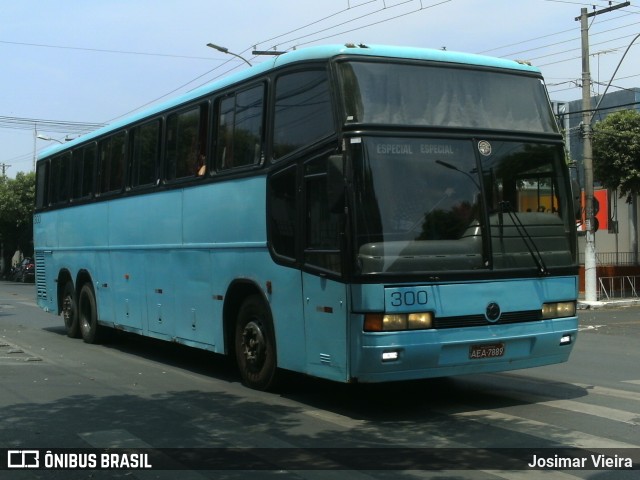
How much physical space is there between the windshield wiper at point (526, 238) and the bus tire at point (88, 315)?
30.1 feet

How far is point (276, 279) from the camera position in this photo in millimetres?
8961

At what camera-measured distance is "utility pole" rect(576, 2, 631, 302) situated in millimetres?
24516

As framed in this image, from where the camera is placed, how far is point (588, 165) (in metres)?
24.6

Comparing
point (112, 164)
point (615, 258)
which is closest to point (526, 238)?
point (112, 164)

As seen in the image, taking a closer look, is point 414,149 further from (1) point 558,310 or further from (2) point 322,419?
(2) point 322,419

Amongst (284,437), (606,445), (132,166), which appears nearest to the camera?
(606,445)

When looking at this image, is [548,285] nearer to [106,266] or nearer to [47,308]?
[106,266]

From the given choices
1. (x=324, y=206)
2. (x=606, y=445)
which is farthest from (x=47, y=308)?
(x=606, y=445)

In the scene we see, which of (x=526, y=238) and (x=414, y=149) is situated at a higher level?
(x=414, y=149)

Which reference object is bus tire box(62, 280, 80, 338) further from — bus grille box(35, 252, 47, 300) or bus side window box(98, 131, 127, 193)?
Answer: bus side window box(98, 131, 127, 193)

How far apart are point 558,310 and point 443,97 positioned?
255 cm

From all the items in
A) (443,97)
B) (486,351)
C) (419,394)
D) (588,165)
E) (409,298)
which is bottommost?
(419,394)

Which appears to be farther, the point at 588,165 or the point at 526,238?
the point at 588,165

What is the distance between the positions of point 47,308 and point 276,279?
33.5ft
